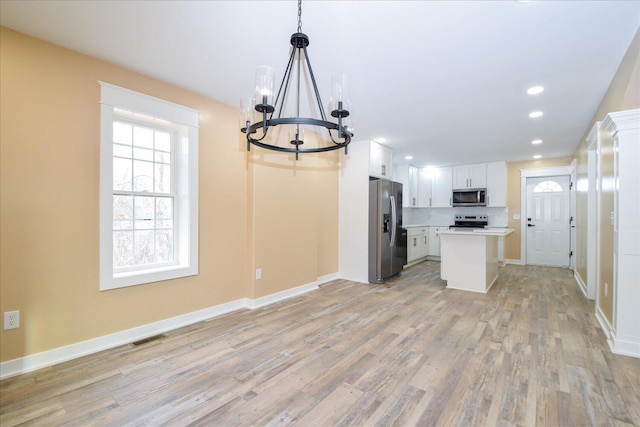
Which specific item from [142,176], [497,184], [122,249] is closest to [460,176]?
[497,184]

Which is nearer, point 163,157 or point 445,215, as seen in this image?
point 163,157

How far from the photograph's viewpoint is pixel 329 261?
204 inches

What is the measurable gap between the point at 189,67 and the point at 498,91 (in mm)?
3146

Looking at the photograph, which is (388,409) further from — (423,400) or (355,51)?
(355,51)

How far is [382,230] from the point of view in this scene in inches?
197

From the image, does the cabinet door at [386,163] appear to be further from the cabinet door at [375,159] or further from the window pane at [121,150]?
the window pane at [121,150]

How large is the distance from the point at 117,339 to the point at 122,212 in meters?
1.17

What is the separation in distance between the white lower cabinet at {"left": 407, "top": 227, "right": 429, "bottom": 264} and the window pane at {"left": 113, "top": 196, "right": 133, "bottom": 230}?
5246mm

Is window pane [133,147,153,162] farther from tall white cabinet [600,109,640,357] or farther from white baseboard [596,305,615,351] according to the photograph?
white baseboard [596,305,615,351]

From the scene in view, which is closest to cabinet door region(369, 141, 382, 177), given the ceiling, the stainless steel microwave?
the ceiling

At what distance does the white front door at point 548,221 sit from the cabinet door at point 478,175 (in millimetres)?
998

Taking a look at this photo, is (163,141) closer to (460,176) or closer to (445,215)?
(460,176)

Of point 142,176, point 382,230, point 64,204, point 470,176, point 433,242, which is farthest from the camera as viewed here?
point 433,242

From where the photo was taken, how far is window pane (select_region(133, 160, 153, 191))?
2885mm
